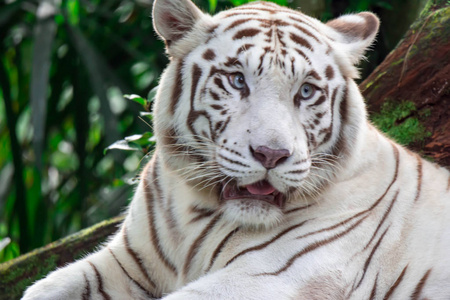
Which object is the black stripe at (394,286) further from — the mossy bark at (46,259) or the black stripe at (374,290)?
the mossy bark at (46,259)

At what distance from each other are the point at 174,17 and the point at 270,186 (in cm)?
79

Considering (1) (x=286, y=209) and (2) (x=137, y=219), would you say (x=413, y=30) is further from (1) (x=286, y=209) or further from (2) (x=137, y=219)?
(2) (x=137, y=219)

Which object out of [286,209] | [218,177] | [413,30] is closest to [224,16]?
[218,177]

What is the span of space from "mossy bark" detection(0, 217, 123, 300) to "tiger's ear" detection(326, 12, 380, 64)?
1606mm

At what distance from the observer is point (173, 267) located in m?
2.37

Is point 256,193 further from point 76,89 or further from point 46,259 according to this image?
point 76,89

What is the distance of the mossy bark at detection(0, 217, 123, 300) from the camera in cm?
325

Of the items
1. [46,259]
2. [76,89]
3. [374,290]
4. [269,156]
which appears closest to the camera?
[269,156]

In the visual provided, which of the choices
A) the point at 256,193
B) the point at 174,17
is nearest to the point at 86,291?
the point at 256,193

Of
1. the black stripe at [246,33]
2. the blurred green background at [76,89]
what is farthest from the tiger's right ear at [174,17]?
the blurred green background at [76,89]

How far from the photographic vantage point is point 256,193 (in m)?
2.09

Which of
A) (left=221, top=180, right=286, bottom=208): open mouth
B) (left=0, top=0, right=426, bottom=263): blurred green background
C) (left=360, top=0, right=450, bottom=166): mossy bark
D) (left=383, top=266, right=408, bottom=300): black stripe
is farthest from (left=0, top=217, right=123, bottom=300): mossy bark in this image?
(left=360, top=0, right=450, bottom=166): mossy bark

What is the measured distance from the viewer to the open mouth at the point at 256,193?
2.07 m

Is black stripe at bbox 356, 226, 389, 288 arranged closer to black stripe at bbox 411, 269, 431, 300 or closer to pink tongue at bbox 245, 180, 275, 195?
black stripe at bbox 411, 269, 431, 300
